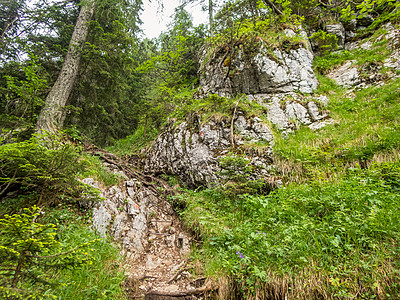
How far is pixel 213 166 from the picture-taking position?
5.37m

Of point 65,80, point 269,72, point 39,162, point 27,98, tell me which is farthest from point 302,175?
point 65,80

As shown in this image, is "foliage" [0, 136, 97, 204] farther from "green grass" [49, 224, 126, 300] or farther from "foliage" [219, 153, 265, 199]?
"foliage" [219, 153, 265, 199]

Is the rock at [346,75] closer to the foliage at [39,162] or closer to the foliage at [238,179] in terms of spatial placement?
the foliage at [238,179]

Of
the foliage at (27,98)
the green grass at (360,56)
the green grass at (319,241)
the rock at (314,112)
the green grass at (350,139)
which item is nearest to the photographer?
the green grass at (319,241)

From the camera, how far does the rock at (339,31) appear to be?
912 centimetres

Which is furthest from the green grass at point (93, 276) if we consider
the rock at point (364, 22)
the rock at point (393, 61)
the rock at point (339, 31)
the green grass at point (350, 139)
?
the rock at point (364, 22)

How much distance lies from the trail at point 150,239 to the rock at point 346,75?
8.76m

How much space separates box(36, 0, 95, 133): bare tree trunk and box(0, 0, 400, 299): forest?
0.16ft

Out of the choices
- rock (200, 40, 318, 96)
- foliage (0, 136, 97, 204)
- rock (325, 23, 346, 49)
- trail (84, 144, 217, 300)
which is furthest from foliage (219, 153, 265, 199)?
rock (325, 23, 346, 49)

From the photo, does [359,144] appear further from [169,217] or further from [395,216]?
[169,217]

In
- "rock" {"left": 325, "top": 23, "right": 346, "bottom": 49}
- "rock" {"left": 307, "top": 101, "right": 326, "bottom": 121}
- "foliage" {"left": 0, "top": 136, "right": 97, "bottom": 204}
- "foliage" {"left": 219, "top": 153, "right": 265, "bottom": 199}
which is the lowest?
"foliage" {"left": 219, "top": 153, "right": 265, "bottom": 199}

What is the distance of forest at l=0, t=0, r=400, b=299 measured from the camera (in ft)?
7.68

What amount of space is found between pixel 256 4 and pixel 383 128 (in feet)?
14.9

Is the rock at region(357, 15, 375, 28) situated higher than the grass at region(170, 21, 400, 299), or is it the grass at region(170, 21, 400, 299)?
the rock at region(357, 15, 375, 28)
